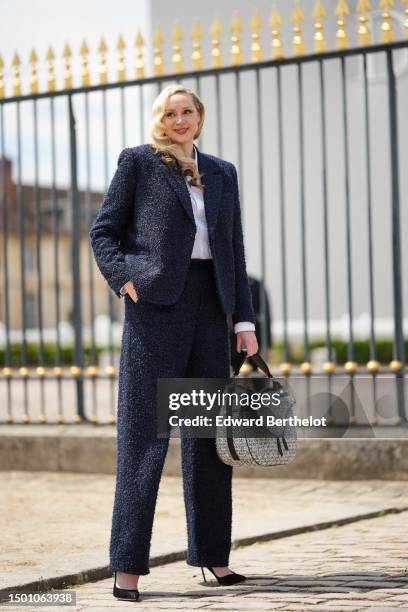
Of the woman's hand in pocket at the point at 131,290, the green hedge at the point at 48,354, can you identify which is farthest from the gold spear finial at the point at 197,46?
the green hedge at the point at 48,354

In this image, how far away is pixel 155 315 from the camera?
4781mm

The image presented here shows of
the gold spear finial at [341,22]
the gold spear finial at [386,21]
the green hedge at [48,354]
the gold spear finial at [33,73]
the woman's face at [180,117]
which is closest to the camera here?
the woman's face at [180,117]

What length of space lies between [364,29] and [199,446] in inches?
167

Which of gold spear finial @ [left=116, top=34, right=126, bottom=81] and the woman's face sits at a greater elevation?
gold spear finial @ [left=116, top=34, right=126, bottom=81]

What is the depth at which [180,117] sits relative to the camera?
4852 millimetres

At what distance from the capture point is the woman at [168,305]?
4.73 meters

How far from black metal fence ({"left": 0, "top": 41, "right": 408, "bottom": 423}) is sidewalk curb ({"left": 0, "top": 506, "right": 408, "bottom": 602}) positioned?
4.26 feet

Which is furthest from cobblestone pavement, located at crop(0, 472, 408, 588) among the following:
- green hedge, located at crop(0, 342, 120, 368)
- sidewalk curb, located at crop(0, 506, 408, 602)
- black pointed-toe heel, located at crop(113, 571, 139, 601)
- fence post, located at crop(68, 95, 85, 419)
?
green hedge, located at crop(0, 342, 120, 368)

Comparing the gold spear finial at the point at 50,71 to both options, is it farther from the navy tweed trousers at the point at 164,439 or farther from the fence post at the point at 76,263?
the navy tweed trousers at the point at 164,439

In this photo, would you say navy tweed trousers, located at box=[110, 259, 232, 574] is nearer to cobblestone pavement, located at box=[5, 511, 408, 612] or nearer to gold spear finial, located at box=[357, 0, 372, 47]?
cobblestone pavement, located at box=[5, 511, 408, 612]

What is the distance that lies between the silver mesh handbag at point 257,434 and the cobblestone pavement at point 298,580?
0.49 meters

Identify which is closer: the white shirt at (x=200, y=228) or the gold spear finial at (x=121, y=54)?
the white shirt at (x=200, y=228)

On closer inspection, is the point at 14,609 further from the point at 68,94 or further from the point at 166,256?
the point at 68,94

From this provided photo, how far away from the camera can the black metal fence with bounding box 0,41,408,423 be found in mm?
8344
